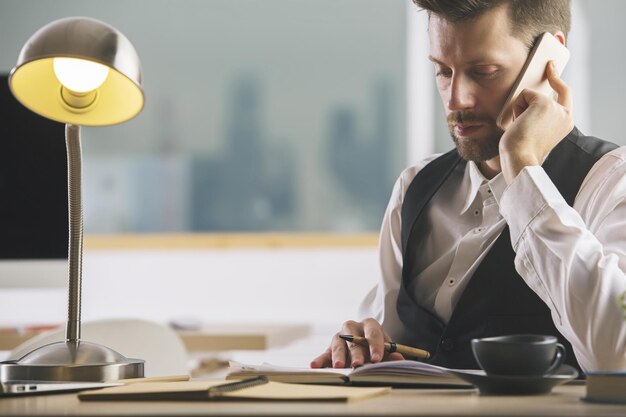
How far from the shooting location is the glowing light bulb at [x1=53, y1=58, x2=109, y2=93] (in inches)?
55.6

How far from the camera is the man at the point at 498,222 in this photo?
1.40m

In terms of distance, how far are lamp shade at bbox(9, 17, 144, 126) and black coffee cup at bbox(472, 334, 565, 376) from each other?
2.16 ft

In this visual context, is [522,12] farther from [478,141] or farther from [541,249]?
[541,249]

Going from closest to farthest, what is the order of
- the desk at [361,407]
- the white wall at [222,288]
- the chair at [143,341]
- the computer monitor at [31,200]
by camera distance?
the desk at [361,407], the chair at [143,341], the computer monitor at [31,200], the white wall at [222,288]

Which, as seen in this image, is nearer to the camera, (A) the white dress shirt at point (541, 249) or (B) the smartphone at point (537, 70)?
(A) the white dress shirt at point (541, 249)

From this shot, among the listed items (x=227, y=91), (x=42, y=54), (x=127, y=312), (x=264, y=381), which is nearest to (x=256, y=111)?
(x=227, y=91)

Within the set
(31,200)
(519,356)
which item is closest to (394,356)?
(519,356)

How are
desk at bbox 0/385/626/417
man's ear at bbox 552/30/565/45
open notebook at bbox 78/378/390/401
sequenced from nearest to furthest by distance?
desk at bbox 0/385/626/417
open notebook at bbox 78/378/390/401
man's ear at bbox 552/30/565/45

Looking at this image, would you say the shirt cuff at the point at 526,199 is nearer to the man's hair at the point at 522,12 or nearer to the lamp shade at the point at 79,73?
the man's hair at the point at 522,12

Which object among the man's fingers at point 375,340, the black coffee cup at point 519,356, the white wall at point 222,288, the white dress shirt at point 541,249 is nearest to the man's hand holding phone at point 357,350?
the man's fingers at point 375,340

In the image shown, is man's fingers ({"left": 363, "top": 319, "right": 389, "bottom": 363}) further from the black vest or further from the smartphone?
the smartphone

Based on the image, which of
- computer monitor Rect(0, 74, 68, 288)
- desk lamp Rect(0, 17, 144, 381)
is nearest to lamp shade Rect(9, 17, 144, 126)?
desk lamp Rect(0, 17, 144, 381)

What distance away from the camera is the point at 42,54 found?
128 cm

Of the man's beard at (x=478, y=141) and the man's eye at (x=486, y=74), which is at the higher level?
the man's eye at (x=486, y=74)
